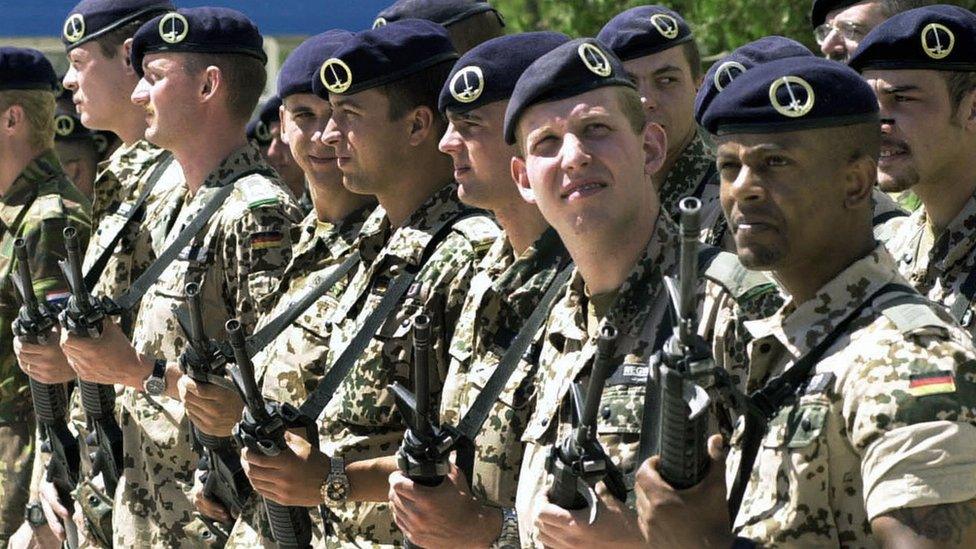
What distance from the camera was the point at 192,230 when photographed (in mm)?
6742

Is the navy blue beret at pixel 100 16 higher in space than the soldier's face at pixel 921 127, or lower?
lower

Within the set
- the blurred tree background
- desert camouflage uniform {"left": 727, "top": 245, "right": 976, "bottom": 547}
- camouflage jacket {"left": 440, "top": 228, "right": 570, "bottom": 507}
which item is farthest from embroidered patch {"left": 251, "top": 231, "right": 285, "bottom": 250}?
the blurred tree background

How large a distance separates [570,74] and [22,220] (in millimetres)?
4398

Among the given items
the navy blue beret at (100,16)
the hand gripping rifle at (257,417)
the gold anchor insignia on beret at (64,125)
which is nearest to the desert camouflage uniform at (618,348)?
the hand gripping rifle at (257,417)

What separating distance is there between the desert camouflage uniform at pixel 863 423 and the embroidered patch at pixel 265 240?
3115 mm

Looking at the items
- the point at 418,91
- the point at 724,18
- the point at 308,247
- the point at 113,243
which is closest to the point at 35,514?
the point at 113,243

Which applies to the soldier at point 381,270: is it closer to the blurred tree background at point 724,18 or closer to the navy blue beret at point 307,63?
the navy blue beret at point 307,63

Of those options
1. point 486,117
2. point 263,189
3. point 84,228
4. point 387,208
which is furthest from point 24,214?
point 486,117

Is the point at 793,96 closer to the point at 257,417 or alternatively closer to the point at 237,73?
the point at 257,417

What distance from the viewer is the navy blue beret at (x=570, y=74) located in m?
4.40

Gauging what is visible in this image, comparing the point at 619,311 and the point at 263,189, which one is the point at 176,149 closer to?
the point at 263,189

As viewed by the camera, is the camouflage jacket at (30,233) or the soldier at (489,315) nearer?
the soldier at (489,315)

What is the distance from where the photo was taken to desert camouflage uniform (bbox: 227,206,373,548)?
5832 millimetres

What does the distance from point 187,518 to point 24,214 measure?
6.96 feet
